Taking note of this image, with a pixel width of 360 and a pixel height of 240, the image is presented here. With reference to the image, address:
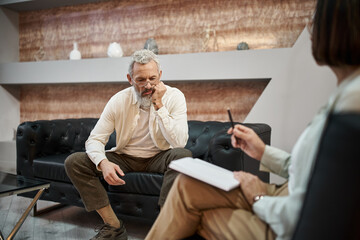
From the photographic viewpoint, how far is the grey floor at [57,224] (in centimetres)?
222

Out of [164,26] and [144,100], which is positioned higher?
[164,26]

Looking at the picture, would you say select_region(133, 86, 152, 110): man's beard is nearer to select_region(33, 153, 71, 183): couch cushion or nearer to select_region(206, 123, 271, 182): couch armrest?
select_region(206, 123, 271, 182): couch armrest

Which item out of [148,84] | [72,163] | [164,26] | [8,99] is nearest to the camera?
[72,163]

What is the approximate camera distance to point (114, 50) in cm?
370

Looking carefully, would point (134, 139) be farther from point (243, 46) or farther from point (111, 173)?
point (243, 46)

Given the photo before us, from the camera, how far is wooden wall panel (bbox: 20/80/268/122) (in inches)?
132

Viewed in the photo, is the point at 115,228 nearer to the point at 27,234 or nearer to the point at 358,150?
the point at 27,234

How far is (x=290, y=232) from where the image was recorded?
0.89 meters

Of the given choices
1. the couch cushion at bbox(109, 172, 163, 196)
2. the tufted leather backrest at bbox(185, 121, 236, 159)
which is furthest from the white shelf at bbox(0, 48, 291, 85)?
the couch cushion at bbox(109, 172, 163, 196)

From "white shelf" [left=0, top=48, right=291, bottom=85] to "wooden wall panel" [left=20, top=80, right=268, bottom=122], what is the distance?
0.26m

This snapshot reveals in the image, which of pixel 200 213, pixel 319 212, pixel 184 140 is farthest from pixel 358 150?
pixel 184 140

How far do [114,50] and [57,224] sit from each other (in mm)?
2051

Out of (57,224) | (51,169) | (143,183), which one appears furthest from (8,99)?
(143,183)

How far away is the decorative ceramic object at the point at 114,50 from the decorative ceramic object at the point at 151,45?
37 cm
